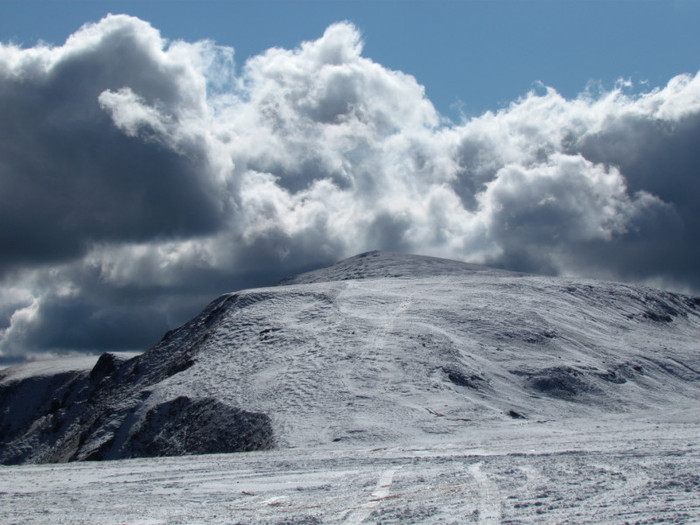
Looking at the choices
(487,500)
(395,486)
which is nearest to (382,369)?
(395,486)

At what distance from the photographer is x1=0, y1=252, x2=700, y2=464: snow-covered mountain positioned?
1023 inches

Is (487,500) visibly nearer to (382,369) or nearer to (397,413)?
(397,413)

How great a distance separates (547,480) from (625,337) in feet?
111

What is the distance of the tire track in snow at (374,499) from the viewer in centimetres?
885

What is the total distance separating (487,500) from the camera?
9.70 meters

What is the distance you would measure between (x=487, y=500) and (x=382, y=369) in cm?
2067

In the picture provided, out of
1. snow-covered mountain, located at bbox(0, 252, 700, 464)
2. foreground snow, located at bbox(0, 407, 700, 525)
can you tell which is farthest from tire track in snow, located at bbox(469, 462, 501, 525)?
snow-covered mountain, located at bbox(0, 252, 700, 464)

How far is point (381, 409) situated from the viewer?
2567 centimetres

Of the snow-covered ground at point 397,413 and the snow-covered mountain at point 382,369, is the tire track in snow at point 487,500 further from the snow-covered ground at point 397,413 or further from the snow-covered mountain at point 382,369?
the snow-covered mountain at point 382,369

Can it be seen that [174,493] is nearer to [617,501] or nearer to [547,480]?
[547,480]

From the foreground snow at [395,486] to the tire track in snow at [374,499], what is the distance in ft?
0.06

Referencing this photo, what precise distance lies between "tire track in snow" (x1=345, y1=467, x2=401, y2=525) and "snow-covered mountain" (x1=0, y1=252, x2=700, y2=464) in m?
9.28

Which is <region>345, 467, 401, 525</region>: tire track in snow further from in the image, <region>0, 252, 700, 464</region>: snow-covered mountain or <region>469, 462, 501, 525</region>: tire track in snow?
<region>0, 252, 700, 464</region>: snow-covered mountain

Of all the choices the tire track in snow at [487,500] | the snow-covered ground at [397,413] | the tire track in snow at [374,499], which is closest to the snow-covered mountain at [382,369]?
the snow-covered ground at [397,413]
